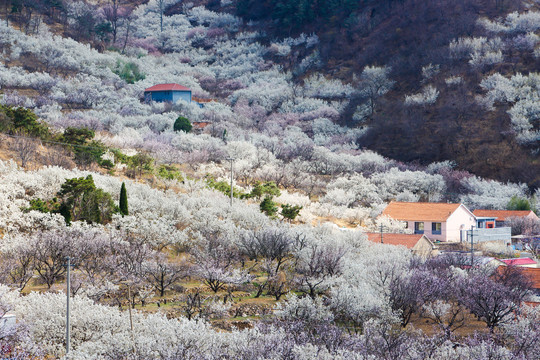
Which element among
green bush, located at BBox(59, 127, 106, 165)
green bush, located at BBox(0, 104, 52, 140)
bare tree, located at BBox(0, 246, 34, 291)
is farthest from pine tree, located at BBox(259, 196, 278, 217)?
green bush, located at BBox(0, 104, 52, 140)

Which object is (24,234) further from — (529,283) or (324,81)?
(324,81)

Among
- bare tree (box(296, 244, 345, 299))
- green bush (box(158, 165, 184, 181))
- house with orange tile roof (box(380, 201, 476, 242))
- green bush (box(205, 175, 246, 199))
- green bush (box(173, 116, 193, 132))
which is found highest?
green bush (box(173, 116, 193, 132))

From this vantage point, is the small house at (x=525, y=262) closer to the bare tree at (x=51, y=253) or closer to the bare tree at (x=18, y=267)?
the bare tree at (x=51, y=253)

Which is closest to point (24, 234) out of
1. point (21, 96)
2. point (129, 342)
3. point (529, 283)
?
point (129, 342)

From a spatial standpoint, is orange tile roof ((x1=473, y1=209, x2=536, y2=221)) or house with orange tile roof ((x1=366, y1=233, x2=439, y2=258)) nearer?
house with orange tile roof ((x1=366, y1=233, x2=439, y2=258))

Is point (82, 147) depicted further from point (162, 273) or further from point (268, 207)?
point (162, 273)

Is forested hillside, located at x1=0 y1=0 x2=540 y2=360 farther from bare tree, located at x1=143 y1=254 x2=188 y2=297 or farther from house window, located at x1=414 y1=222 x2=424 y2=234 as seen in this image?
house window, located at x1=414 y1=222 x2=424 y2=234

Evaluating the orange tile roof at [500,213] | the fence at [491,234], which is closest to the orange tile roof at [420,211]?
the fence at [491,234]
